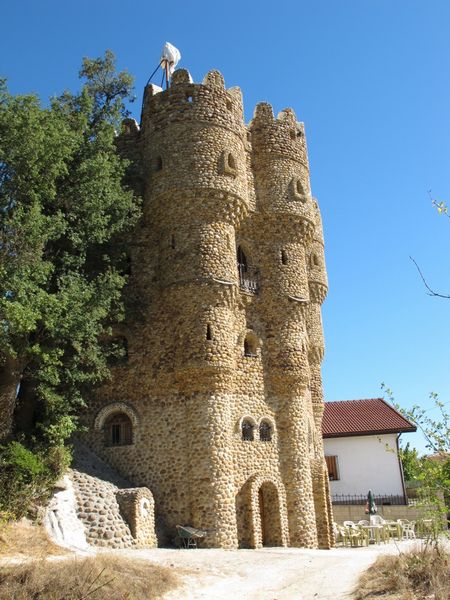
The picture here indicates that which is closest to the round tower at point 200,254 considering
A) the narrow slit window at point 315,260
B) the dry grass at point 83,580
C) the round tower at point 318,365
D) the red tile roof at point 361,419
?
the round tower at point 318,365

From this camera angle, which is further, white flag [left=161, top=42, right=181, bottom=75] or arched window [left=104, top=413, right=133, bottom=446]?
white flag [left=161, top=42, right=181, bottom=75]

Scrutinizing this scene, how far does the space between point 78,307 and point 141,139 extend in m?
9.77

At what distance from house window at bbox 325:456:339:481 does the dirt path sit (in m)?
16.8

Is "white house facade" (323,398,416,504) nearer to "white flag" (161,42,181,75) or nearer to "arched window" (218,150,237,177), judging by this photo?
"arched window" (218,150,237,177)

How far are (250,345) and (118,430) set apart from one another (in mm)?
6021

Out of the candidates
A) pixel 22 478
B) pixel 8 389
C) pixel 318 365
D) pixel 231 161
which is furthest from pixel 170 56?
pixel 22 478

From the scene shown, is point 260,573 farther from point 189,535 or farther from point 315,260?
point 315,260

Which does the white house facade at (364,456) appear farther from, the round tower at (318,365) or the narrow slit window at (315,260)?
the narrow slit window at (315,260)

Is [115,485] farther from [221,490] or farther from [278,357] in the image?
[278,357]

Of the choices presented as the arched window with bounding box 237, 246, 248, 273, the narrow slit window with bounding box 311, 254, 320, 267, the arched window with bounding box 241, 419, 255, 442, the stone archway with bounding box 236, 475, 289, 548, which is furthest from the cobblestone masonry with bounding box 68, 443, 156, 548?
the narrow slit window with bounding box 311, 254, 320, 267

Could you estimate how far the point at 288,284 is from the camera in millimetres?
26703

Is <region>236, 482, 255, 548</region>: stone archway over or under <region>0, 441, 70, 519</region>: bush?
under

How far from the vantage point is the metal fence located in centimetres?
3425

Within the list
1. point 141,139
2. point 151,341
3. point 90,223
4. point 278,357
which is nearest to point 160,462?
point 151,341
